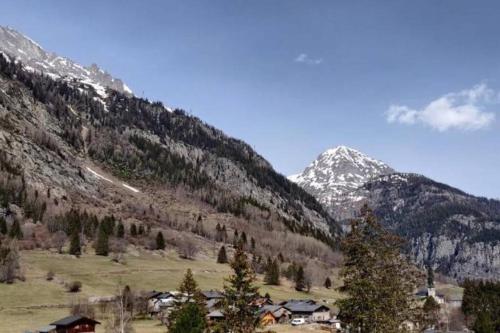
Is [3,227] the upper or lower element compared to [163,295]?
upper

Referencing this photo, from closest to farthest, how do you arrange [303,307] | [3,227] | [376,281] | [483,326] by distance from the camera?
[376,281] → [483,326] → [303,307] → [3,227]

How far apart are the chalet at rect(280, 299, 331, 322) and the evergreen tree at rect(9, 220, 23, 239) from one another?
91547 mm

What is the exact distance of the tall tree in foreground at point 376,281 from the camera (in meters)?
39.9

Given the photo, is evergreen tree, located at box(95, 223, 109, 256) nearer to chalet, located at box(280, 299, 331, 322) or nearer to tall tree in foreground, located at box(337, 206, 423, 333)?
chalet, located at box(280, 299, 331, 322)

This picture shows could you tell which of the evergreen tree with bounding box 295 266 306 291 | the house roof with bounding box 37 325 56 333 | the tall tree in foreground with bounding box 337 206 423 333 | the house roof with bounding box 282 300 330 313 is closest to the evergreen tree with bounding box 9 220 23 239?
the house roof with bounding box 37 325 56 333

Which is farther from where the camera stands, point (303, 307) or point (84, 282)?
point (303, 307)

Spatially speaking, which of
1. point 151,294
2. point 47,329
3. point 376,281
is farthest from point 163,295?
point 376,281

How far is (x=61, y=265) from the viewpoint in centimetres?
15612

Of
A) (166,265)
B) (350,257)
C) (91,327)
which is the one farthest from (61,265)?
(350,257)

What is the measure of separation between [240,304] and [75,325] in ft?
187

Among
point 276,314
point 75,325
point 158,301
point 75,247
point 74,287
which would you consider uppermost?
point 75,247

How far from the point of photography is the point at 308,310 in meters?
143

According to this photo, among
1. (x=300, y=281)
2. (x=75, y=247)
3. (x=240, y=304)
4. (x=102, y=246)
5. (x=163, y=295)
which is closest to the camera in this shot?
(x=240, y=304)

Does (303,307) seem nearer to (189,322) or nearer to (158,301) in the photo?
(158,301)
